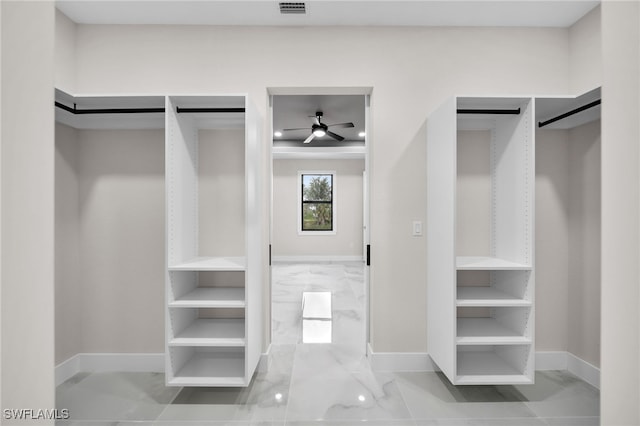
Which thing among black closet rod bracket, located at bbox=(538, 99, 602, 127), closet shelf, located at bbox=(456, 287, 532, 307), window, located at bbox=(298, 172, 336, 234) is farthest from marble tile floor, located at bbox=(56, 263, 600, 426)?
window, located at bbox=(298, 172, 336, 234)

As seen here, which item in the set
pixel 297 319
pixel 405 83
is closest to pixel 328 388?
pixel 297 319

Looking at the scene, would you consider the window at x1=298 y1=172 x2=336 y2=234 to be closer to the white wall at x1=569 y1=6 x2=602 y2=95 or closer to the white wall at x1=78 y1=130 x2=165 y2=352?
the white wall at x1=78 y1=130 x2=165 y2=352

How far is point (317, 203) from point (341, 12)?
5378 millimetres

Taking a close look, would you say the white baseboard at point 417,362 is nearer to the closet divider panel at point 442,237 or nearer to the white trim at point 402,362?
the white trim at point 402,362

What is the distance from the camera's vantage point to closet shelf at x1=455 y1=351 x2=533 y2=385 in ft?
5.83

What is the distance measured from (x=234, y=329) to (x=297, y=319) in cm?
140

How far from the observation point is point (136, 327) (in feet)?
7.37

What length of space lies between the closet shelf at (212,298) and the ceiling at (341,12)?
1800 mm

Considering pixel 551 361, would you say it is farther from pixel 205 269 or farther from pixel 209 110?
pixel 209 110

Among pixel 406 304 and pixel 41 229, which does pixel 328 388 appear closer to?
pixel 406 304

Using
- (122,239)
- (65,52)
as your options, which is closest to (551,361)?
(122,239)

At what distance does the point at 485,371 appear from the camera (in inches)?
74.1
